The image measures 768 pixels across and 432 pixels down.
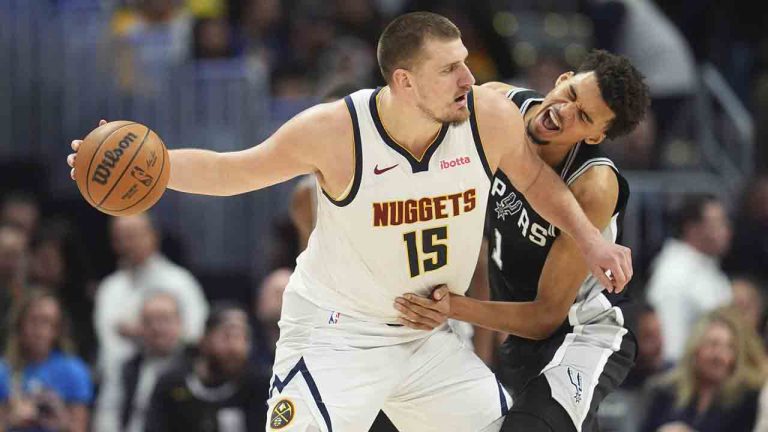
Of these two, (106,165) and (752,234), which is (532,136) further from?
(752,234)

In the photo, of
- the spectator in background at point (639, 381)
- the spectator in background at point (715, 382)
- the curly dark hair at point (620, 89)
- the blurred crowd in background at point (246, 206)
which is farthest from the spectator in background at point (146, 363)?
the curly dark hair at point (620, 89)

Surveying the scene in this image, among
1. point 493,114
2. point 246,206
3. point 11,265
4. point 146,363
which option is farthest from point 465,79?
point 246,206

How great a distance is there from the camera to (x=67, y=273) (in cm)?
1051

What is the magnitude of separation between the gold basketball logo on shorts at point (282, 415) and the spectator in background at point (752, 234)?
557cm

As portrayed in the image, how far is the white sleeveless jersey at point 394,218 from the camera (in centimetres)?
561

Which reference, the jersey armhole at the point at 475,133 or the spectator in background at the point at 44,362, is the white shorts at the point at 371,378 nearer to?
the jersey armhole at the point at 475,133

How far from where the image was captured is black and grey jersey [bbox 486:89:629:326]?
19.8 ft

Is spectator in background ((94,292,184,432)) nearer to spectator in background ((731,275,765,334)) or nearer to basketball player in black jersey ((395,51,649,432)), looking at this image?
basketball player in black jersey ((395,51,649,432))

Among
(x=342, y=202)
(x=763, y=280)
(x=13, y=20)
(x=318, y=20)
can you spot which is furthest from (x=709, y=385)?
(x=13, y=20)

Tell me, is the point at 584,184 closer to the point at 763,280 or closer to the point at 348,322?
the point at 348,322

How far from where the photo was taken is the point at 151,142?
5.44m

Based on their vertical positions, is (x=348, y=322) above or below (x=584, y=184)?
below

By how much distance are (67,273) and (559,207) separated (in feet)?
18.5

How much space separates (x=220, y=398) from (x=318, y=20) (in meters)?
4.81
